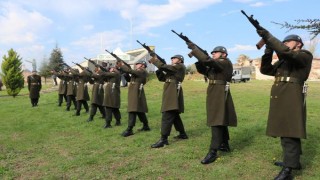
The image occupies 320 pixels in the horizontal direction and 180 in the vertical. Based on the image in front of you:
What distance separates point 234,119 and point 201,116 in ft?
18.4

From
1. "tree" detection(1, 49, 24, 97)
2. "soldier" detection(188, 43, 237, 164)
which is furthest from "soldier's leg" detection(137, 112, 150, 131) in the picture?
"tree" detection(1, 49, 24, 97)

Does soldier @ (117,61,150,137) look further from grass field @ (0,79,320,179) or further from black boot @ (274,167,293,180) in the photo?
black boot @ (274,167,293,180)

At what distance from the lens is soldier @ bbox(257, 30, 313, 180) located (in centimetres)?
539

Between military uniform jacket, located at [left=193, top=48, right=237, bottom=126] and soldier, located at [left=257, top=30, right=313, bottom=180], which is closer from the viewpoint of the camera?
soldier, located at [left=257, top=30, right=313, bottom=180]

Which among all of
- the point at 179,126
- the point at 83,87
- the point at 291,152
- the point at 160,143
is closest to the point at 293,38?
the point at 291,152

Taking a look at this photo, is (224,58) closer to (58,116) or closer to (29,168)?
(29,168)

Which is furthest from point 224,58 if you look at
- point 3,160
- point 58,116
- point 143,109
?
point 58,116

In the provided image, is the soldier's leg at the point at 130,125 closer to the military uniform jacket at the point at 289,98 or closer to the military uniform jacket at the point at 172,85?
the military uniform jacket at the point at 172,85

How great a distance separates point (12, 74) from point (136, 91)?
21.7 m

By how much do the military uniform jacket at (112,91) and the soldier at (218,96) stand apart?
4.74 metres

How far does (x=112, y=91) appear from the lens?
11227 millimetres

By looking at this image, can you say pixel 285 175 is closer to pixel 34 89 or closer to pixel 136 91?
pixel 136 91

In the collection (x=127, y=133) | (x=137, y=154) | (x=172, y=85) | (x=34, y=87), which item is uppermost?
(x=172, y=85)

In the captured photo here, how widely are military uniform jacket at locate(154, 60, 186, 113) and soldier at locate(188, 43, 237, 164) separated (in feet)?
4.44
